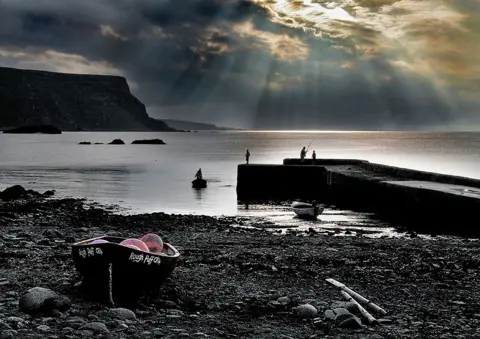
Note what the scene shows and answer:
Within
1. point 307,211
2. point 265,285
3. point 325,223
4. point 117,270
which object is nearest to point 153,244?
point 117,270

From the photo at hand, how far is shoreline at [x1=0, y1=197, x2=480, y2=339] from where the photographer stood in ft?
29.5

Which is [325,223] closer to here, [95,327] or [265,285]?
[265,285]

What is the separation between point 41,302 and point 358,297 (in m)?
5.63

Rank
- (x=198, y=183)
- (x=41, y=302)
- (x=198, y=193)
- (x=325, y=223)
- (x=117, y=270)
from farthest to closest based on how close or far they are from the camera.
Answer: (x=198, y=183), (x=198, y=193), (x=325, y=223), (x=117, y=270), (x=41, y=302)

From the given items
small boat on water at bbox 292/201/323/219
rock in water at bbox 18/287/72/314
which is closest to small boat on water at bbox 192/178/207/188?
small boat on water at bbox 292/201/323/219

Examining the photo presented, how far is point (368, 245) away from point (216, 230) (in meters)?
6.62

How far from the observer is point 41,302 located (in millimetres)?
9289

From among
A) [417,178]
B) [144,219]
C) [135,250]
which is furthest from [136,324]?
[417,178]

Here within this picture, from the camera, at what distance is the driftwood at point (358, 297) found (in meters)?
10.0

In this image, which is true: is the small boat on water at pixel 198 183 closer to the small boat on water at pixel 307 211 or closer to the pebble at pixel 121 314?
the small boat on water at pixel 307 211

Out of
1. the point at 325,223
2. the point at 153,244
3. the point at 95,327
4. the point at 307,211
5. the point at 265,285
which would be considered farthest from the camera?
the point at 307,211

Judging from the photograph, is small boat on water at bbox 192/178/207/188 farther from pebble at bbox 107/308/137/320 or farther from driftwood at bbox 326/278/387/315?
pebble at bbox 107/308/137/320

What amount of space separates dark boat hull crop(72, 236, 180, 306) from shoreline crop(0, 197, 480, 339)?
1.02ft

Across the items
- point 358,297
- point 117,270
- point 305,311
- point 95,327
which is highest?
point 117,270
